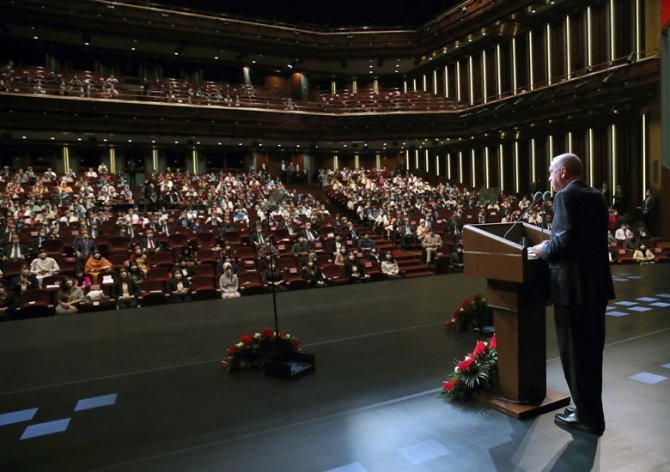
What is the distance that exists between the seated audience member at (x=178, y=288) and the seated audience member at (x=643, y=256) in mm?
9086

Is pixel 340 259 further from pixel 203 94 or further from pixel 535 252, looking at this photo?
pixel 203 94

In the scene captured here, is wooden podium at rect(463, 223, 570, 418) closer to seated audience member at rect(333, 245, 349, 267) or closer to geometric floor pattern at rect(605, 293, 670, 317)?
geometric floor pattern at rect(605, 293, 670, 317)

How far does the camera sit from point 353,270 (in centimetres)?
891

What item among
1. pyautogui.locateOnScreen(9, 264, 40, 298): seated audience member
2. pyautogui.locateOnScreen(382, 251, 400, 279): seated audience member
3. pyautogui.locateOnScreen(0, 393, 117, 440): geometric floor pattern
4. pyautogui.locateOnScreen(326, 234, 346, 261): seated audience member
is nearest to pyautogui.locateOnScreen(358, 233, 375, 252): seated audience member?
pyautogui.locateOnScreen(326, 234, 346, 261): seated audience member

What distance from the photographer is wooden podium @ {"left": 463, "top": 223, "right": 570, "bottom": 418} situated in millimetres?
2314

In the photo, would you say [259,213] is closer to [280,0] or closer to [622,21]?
[622,21]

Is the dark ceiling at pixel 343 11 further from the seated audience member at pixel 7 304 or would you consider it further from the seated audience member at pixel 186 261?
the seated audience member at pixel 7 304

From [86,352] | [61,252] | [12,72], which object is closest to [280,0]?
[12,72]

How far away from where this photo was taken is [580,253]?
211 centimetres

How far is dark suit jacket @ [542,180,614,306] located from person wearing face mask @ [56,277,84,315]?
663 cm

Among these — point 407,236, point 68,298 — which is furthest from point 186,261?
point 407,236

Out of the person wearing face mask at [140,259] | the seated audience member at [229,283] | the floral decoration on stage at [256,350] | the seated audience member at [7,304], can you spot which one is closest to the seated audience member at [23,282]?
the seated audience member at [7,304]

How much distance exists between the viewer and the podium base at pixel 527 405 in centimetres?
240

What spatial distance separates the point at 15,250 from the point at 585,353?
29.9 feet
